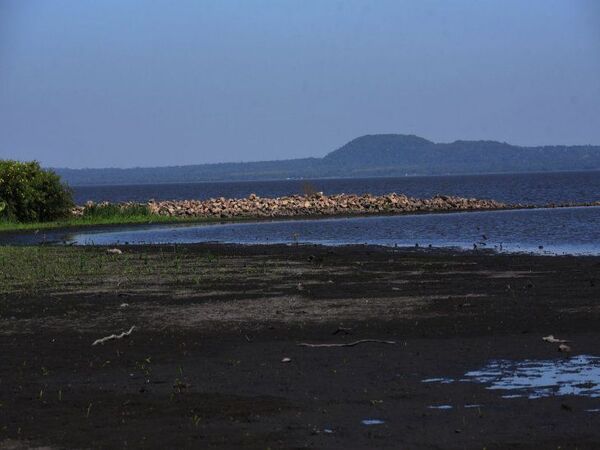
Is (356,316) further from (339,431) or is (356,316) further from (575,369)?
(339,431)

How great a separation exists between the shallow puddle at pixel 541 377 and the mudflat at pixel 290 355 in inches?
4.7

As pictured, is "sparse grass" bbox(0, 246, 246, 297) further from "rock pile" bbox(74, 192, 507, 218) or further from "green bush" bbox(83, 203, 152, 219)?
"rock pile" bbox(74, 192, 507, 218)

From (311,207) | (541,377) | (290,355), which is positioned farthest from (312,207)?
(541,377)

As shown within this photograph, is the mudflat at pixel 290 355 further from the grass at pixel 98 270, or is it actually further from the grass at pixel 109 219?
the grass at pixel 109 219

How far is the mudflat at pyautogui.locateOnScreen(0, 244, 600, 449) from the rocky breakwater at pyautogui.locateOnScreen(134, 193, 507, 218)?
42752mm

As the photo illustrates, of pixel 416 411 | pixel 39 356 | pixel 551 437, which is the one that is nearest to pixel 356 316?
pixel 39 356

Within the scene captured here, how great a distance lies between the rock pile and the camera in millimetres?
74312

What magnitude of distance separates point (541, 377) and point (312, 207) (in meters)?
63.1

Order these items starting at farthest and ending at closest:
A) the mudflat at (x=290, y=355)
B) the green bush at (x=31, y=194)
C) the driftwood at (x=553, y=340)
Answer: the green bush at (x=31, y=194), the driftwood at (x=553, y=340), the mudflat at (x=290, y=355)

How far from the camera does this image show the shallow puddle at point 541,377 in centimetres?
1347

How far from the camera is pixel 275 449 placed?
11.1m

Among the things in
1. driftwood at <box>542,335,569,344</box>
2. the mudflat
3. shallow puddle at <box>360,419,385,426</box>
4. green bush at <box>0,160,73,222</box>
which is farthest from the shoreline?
shallow puddle at <box>360,419,385,426</box>

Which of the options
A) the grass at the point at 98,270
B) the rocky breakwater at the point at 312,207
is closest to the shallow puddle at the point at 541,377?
the grass at the point at 98,270

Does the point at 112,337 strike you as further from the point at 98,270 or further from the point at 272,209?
the point at 272,209
